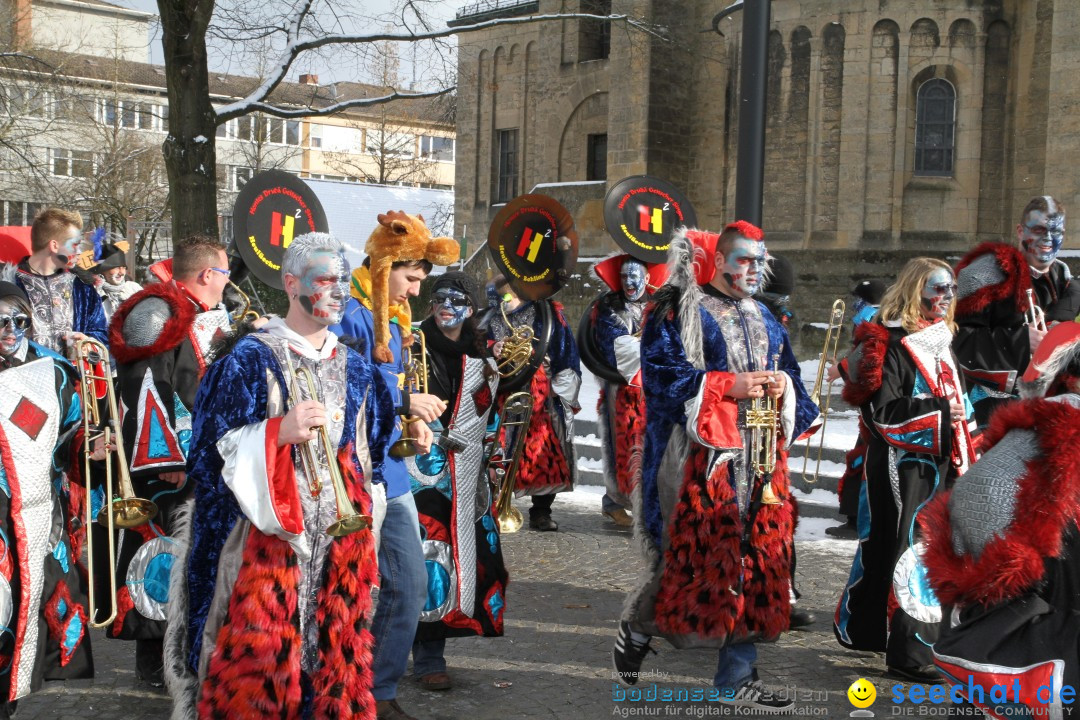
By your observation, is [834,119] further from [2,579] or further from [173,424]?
[2,579]

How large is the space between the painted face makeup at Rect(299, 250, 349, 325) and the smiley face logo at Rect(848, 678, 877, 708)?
280 cm

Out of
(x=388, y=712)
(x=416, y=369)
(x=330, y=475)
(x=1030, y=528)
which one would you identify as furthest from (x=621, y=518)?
(x=1030, y=528)

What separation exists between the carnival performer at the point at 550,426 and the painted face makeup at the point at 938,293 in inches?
150

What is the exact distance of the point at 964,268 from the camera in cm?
675

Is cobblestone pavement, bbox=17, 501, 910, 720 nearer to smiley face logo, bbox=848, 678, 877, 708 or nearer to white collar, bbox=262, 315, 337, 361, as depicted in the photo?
smiley face logo, bbox=848, 678, 877, 708

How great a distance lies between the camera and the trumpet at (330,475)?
3551 mm

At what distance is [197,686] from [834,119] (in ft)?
64.2

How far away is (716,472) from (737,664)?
79 cm

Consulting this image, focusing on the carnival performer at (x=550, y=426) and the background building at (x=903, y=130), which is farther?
the background building at (x=903, y=130)

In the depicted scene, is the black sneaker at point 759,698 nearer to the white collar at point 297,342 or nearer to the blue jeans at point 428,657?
the blue jeans at point 428,657

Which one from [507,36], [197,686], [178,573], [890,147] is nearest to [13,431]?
[178,573]

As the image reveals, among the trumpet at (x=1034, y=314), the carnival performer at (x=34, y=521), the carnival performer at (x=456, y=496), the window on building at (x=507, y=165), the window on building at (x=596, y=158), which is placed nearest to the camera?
the carnival performer at (x=34, y=521)

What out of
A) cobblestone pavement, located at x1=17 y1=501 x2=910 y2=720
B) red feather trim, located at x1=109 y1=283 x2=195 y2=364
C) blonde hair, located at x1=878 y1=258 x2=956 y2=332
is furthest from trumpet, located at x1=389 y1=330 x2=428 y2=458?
blonde hair, located at x1=878 y1=258 x2=956 y2=332

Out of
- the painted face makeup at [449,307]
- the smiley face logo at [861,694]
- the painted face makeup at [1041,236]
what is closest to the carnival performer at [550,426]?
the painted face makeup at [1041,236]
